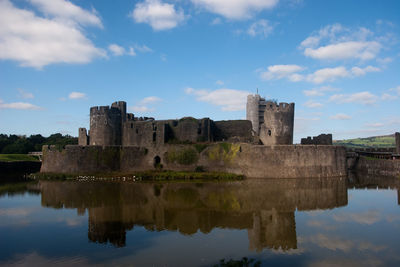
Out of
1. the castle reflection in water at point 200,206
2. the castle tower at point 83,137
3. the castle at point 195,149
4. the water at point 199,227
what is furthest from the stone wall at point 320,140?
the castle tower at point 83,137

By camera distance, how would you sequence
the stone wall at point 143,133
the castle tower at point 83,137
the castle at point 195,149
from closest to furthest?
the castle at point 195,149, the stone wall at point 143,133, the castle tower at point 83,137

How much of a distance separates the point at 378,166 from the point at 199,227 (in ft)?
105

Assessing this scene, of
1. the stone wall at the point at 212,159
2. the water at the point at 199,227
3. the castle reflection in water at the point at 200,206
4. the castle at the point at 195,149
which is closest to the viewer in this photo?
the water at the point at 199,227

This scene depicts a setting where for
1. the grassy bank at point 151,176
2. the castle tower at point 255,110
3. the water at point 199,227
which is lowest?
the water at point 199,227

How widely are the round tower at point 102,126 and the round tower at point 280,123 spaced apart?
56.6ft

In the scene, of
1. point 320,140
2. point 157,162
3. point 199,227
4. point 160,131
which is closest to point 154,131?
point 160,131

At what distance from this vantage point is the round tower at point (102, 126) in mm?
35875

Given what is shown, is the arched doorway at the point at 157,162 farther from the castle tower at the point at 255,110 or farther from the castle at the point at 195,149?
the castle tower at the point at 255,110

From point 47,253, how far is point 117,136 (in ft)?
90.3

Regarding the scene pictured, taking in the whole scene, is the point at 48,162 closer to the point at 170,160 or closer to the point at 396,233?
the point at 170,160

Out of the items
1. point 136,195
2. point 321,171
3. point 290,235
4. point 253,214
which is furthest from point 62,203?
point 321,171

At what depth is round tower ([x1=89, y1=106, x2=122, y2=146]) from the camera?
35875 mm

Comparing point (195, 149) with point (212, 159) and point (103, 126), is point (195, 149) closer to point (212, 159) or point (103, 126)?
point (212, 159)

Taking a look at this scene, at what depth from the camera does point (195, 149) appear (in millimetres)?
32000
